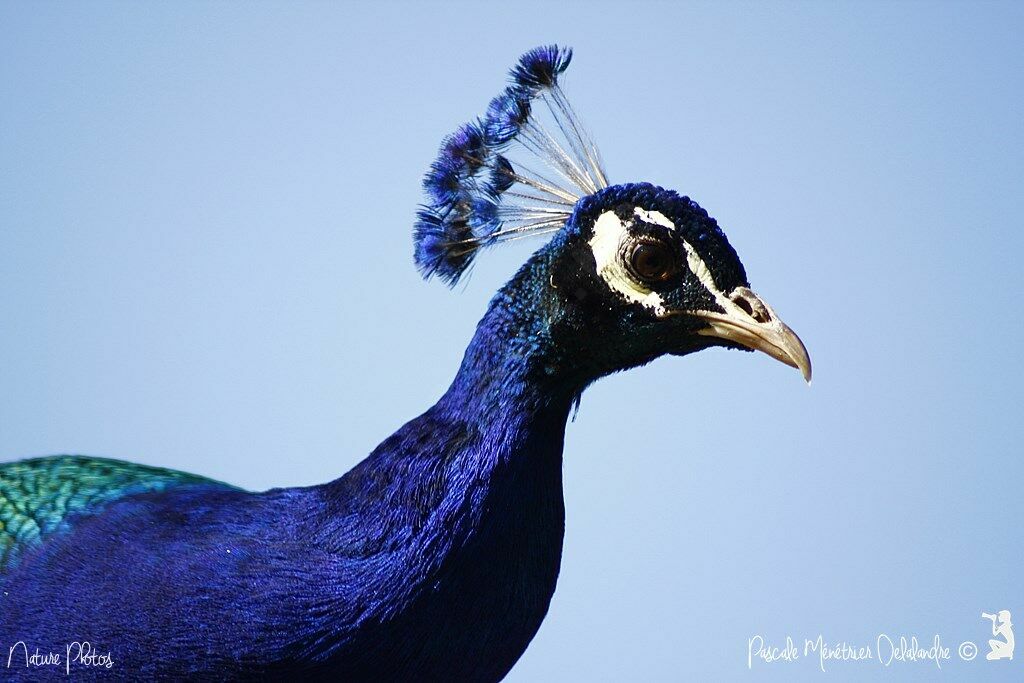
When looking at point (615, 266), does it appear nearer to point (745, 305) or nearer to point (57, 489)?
point (745, 305)

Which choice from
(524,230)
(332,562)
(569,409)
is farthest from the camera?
(524,230)

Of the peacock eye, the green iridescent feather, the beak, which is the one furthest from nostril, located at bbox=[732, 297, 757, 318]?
the green iridescent feather

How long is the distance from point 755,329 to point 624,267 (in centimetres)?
23

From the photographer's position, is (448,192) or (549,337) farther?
(448,192)

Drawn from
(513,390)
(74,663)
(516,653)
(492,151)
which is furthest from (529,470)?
(74,663)

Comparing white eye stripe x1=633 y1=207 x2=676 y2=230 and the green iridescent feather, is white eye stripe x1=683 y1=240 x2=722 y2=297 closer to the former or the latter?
white eye stripe x1=633 y1=207 x2=676 y2=230

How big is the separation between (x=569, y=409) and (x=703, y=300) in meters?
0.30

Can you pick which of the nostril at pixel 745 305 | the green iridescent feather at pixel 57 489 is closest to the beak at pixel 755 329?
the nostril at pixel 745 305

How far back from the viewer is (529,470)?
87.0 inches

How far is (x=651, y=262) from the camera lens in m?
2.18

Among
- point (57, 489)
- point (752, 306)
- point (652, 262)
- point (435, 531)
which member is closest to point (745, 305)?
point (752, 306)

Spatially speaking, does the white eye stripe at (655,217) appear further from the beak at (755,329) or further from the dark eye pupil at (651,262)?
the beak at (755,329)

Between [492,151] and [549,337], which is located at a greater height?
[492,151]

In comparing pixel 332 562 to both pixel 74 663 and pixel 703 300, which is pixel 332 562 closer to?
pixel 74 663
